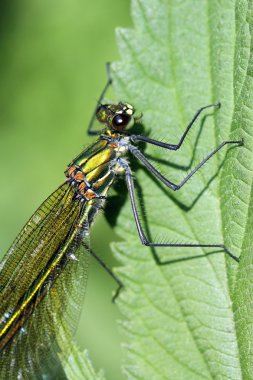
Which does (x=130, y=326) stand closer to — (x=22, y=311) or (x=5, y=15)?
(x=22, y=311)

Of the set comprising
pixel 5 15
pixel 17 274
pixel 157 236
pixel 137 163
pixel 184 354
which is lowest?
pixel 184 354

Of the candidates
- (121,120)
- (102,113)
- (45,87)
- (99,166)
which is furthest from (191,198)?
(45,87)

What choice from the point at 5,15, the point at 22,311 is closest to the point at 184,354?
the point at 22,311

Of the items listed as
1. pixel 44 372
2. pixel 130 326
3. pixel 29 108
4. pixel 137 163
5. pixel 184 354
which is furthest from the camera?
pixel 29 108

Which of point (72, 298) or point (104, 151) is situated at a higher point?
point (104, 151)

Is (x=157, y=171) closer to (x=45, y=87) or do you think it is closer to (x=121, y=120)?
(x=121, y=120)

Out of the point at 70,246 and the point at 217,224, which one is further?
the point at 70,246

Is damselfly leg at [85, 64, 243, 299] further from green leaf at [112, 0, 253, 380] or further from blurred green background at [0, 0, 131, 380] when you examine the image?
blurred green background at [0, 0, 131, 380]
